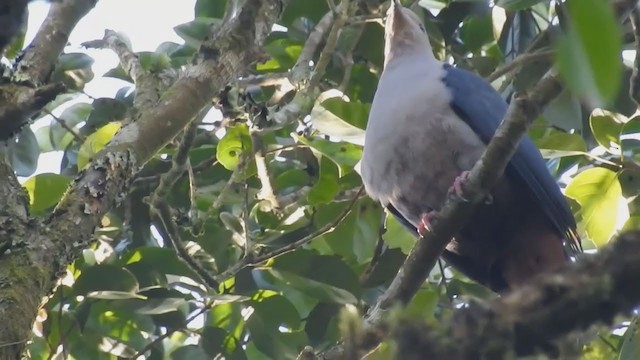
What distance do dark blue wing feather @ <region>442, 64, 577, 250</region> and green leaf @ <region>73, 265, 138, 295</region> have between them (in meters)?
1.20

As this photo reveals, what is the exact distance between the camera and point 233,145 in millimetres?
3262

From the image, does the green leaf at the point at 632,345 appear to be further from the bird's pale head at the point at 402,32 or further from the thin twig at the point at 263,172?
the bird's pale head at the point at 402,32

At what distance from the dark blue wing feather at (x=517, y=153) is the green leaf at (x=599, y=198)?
10cm

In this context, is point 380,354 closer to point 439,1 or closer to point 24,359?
point 24,359

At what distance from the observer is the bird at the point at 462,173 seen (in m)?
3.04

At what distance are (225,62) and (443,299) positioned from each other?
1354mm

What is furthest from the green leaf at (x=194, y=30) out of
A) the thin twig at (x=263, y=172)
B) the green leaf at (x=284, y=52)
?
the thin twig at (x=263, y=172)

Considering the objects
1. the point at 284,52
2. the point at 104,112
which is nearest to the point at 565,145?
the point at 284,52

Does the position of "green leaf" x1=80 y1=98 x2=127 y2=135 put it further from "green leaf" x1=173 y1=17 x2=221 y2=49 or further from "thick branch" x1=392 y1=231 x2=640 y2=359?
"thick branch" x1=392 y1=231 x2=640 y2=359

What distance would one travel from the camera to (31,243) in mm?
2146

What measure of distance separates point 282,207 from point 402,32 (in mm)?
781

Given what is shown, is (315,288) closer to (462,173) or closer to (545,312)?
(462,173)

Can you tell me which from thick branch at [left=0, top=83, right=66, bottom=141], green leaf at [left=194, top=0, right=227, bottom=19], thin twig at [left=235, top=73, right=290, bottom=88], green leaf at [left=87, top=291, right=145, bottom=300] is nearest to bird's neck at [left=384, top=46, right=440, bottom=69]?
thin twig at [left=235, top=73, right=290, bottom=88]

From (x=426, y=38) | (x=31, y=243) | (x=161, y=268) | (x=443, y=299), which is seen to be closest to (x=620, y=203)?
(x=443, y=299)
